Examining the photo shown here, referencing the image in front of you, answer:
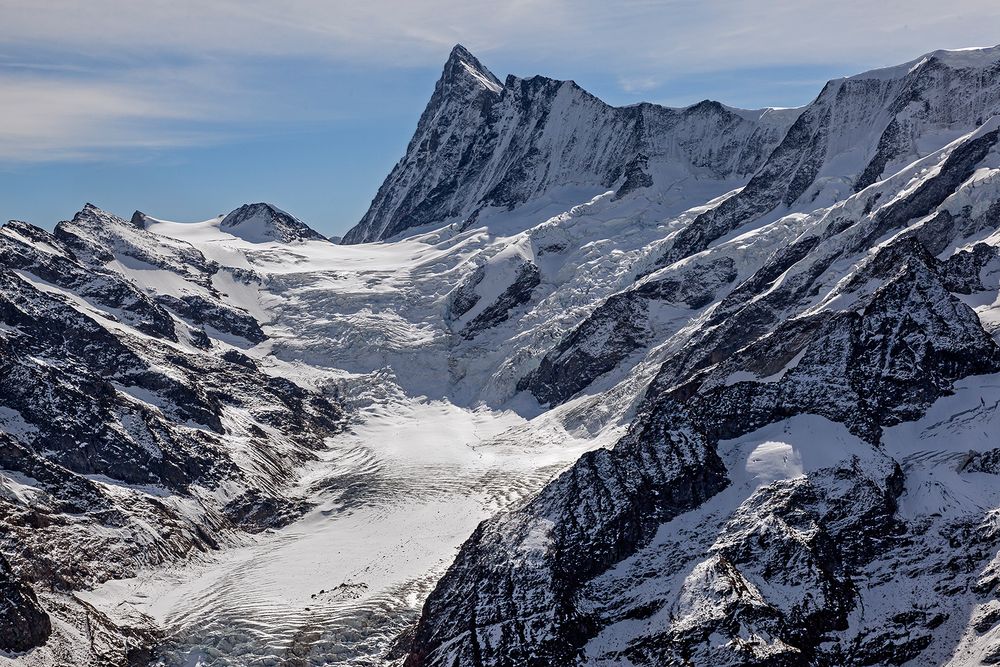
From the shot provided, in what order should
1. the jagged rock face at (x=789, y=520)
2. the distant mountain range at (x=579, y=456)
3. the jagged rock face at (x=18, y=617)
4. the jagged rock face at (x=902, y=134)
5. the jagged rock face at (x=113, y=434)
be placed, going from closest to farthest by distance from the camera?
the jagged rock face at (x=789, y=520)
the distant mountain range at (x=579, y=456)
the jagged rock face at (x=18, y=617)
the jagged rock face at (x=113, y=434)
the jagged rock face at (x=902, y=134)

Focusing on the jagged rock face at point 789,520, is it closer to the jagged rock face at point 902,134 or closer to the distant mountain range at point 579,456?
the distant mountain range at point 579,456

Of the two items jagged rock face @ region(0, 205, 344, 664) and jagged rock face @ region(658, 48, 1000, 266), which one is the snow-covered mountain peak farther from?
jagged rock face @ region(0, 205, 344, 664)

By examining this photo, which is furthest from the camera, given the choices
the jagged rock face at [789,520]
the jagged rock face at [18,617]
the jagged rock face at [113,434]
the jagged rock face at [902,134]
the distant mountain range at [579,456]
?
the jagged rock face at [902,134]

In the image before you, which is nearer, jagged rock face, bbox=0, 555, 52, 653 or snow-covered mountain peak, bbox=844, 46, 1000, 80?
jagged rock face, bbox=0, 555, 52, 653

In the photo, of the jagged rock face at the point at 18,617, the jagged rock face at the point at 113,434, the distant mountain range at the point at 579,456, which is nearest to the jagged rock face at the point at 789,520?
the distant mountain range at the point at 579,456

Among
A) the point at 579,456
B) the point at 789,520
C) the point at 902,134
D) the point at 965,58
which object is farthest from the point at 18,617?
the point at 965,58

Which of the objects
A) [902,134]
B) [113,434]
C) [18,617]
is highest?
[902,134]

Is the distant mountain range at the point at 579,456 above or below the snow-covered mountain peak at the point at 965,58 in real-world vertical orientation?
below

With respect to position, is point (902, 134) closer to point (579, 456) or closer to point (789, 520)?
point (579, 456)

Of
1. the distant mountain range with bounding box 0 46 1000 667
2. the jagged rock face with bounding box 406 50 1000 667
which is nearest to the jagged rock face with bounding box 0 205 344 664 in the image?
the distant mountain range with bounding box 0 46 1000 667

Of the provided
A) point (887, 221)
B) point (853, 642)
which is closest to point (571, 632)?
point (853, 642)

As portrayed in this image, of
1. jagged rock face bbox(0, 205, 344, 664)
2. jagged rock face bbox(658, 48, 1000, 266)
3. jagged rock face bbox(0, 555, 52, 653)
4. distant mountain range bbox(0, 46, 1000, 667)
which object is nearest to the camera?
distant mountain range bbox(0, 46, 1000, 667)

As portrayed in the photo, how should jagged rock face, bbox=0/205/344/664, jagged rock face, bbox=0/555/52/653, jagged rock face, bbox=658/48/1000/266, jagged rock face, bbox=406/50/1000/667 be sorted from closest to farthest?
1. jagged rock face, bbox=406/50/1000/667
2. jagged rock face, bbox=0/555/52/653
3. jagged rock face, bbox=0/205/344/664
4. jagged rock face, bbox=658/48/1000/266
